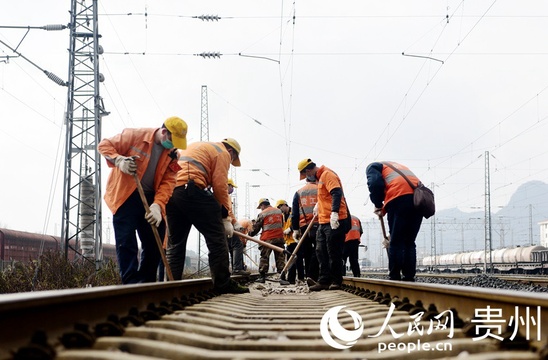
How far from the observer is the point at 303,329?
3.24 m

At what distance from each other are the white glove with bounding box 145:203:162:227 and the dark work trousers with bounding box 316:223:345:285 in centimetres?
291

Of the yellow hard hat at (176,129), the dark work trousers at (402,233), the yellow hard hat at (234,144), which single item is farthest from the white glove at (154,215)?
the dark work trousers at (402,233)

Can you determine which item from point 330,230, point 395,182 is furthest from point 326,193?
point 395,182

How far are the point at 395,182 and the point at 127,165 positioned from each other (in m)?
2.97

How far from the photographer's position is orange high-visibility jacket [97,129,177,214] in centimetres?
584

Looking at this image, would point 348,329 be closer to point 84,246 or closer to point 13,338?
point 13,338

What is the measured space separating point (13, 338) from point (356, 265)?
10.7 metres

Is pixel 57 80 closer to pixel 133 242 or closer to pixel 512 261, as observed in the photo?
pixel 133 242

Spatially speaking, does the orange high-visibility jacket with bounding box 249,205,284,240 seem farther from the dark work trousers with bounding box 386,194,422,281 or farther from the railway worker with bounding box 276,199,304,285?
the dark work trousers with bounding box 386,194,422,281

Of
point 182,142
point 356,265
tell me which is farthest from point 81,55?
point 182,142

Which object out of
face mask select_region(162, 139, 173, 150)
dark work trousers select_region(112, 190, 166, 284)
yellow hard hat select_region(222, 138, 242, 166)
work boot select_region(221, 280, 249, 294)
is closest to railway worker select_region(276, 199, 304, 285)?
yellow hard hat select_region(222, 138, 242, 166)

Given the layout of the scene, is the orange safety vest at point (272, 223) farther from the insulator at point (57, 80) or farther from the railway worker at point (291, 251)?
the insulator at point (57, 80)

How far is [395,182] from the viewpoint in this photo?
6895 millimetres

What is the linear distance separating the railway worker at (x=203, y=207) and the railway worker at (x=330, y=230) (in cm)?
168
